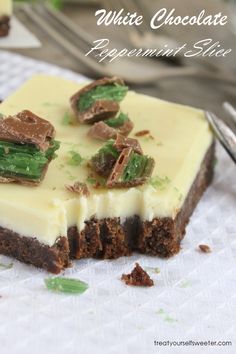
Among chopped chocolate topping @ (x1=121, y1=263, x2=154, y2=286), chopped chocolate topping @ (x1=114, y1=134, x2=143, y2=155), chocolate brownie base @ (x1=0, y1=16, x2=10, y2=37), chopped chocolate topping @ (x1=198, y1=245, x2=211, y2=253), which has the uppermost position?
chopped chocolate topping @ (x1=114, y1=134, x2=143, y2=155)

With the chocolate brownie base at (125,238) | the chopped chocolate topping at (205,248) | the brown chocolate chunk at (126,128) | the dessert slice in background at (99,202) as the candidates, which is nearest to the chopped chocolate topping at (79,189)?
the dessert slice in background at (99,202)

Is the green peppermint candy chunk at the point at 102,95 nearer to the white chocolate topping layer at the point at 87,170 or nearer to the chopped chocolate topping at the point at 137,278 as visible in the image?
the white chocolate topping layer at the point at 87,170

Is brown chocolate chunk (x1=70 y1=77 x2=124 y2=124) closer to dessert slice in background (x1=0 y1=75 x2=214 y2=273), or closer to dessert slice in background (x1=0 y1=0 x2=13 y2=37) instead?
dessert slice in background (x1=0 y1=75 x2=214 y2=273)

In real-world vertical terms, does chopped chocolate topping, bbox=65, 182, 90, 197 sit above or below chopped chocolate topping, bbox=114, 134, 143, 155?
below

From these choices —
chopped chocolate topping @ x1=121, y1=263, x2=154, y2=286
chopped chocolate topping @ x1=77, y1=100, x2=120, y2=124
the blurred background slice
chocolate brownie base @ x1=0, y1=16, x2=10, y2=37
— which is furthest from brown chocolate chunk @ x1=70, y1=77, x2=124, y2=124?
chocolate brownie base @ x1=0, y1=16, x2=10, y2=37

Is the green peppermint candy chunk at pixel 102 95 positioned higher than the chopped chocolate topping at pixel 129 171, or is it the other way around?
the chopped chocolate topping at pixel 129 171

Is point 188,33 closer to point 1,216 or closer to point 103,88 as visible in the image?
point 103,88

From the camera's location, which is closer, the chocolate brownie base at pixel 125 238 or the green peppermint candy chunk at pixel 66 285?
the green peppermint candy chunk at pixel 66 285
